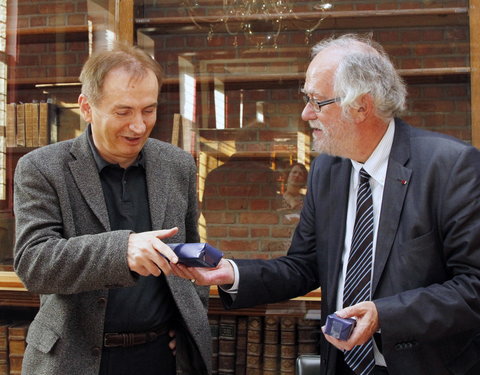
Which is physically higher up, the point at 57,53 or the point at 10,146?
the point at 57,53

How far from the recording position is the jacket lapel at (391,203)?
164 centimetres

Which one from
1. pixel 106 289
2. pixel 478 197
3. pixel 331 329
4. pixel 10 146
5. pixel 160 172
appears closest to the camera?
pixel 331 329

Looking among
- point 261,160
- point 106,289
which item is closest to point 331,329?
point 106,289

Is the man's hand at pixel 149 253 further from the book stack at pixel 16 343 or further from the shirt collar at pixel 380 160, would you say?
the book stack at pixel 16 343

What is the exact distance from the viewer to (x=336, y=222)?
181 centimetres

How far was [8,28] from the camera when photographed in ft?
12.6

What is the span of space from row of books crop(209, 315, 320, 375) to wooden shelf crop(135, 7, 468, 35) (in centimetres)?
177

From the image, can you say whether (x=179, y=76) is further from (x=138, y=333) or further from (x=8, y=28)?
(x=138, y=333)

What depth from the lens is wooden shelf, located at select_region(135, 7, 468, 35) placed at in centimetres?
360

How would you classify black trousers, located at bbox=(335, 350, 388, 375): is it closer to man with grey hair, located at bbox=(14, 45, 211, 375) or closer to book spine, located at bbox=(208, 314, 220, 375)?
man with grey hair, located at bbox=(14, 45, 211, 375)

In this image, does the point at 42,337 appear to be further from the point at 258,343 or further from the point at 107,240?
the point at 258,343

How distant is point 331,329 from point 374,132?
606mm

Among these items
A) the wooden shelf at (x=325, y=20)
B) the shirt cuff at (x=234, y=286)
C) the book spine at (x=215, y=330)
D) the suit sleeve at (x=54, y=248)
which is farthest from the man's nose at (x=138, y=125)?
the wooden shelf at (x=325, y=20)

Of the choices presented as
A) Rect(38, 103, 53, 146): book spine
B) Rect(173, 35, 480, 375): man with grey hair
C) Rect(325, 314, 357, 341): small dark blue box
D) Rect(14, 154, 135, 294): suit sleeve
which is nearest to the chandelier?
Rect(38, 103, 53, 146): book spine
